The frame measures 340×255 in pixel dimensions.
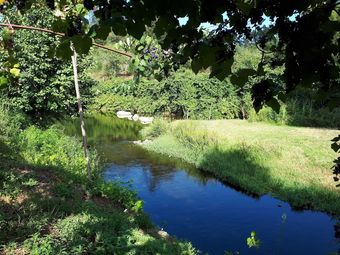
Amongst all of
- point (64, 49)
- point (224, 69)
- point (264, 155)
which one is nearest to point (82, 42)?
point (64, 49)

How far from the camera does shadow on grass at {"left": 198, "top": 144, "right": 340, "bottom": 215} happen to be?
14086 mm

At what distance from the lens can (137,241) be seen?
6.78 meters

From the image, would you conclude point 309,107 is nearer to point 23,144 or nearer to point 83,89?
point 83,89

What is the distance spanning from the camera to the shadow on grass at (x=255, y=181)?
14.1m

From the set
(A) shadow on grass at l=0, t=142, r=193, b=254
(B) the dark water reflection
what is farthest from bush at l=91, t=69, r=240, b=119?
(A) shadow on grass at l=0, t=142, r=193, b=254

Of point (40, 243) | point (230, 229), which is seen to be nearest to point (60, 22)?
point (40, 243)

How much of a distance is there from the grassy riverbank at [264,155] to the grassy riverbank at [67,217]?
7.78m

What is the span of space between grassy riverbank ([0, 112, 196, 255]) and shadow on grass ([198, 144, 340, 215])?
24.1ft

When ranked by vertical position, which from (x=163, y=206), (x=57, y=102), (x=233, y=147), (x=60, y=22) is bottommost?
(x=163, y=206)

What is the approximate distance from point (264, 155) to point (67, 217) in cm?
1346

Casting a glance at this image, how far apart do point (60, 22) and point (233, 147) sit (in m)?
18.7

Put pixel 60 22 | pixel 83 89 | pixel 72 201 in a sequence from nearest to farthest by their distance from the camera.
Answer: pixel 60 22
pixel 72 201
pixel 83 89

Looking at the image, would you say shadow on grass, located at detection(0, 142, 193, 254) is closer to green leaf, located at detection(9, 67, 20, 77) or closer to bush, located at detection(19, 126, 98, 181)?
bush, located at detection(19, 126, 98, 181)

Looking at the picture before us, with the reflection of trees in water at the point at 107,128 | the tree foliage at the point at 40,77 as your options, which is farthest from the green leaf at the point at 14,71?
the reflection of trees in water at the point at 107,128
